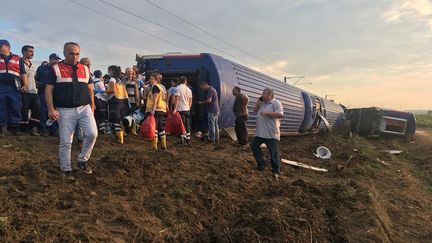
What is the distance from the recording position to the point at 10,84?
830 cm

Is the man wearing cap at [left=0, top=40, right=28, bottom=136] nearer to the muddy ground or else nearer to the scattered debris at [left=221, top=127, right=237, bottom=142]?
the muddy ground

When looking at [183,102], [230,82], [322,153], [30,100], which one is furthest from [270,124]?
[322,153]

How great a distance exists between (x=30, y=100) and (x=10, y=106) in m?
0.79

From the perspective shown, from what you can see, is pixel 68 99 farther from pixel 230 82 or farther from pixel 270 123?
pixel 230 82

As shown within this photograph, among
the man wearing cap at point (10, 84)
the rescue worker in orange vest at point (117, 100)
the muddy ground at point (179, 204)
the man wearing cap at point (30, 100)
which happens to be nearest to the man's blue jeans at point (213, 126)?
the muddy ground at point (179, 204)

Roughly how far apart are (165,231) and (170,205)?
62 centimetres

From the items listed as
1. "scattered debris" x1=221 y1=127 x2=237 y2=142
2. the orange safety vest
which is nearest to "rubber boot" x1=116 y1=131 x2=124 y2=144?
the orange safety vest

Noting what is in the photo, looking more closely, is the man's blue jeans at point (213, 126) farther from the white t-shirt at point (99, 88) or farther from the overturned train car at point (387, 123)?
the overturned train car at point (387, 123)

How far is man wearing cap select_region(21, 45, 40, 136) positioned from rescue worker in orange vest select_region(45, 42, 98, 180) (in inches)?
157

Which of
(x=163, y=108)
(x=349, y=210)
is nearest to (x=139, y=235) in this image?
(x=349, y=210)

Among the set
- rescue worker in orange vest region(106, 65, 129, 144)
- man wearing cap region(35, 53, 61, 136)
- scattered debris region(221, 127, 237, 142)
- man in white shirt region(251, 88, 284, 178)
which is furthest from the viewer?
scattered debris region(221, 127, 237, 142)

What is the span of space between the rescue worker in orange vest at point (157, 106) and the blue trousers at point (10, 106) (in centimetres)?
268

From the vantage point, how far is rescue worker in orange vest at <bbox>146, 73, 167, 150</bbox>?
28.0 ft

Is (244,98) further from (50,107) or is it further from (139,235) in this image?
(139,235)
